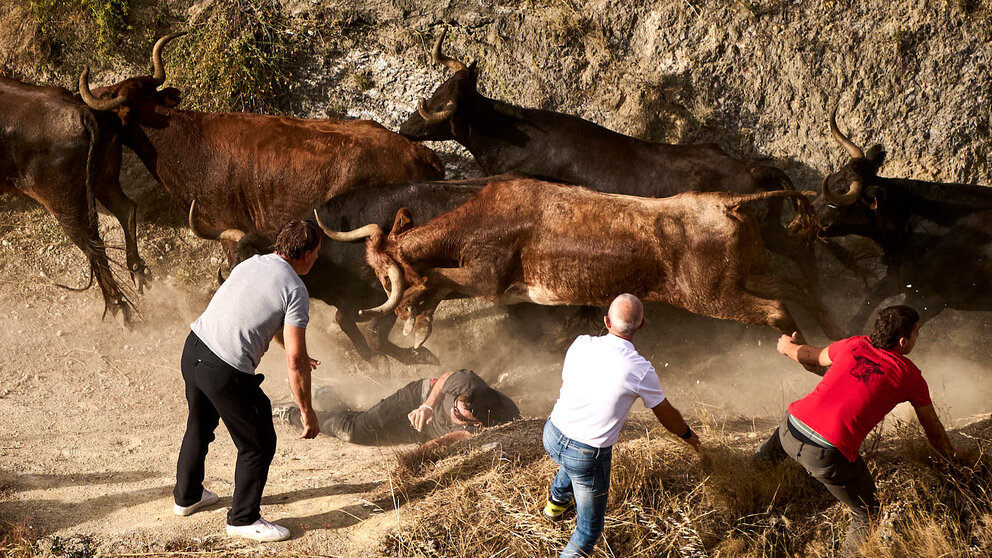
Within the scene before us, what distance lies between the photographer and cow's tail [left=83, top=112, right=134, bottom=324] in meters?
7.39

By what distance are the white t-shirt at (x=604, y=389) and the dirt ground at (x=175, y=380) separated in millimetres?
1542

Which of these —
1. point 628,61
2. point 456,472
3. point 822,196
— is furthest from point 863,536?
point 628,61

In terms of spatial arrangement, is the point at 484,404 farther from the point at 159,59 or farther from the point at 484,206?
the point at 159,59

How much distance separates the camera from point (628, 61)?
29.8 ft

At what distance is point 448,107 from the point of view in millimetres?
7789

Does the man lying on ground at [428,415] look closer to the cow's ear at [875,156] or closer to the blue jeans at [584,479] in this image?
the blue jeans at [584,479]

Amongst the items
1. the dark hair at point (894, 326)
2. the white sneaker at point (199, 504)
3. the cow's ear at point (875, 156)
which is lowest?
the white sneaker at point (199, 504)

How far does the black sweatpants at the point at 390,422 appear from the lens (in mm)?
6598

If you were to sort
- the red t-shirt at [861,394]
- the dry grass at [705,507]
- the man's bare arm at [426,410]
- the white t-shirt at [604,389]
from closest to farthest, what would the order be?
1. the white t-shirt at [604,389]
2. the red t-shirt at [861,394]
3. the dry grass at [705,507]
4. the man's bare arm at [426,410]

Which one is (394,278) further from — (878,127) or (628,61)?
(878,127)

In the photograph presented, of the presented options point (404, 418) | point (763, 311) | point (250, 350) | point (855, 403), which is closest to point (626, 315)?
point (855, 403)

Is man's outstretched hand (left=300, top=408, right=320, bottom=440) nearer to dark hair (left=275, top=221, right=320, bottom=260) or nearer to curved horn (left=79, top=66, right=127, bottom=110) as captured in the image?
dark hair (left=275, top=221, right=320, bottom=260)

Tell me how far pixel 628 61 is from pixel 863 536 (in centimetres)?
588

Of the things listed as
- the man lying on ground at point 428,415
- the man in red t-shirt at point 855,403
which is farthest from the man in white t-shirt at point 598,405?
the man lying on ground at point 428,415
